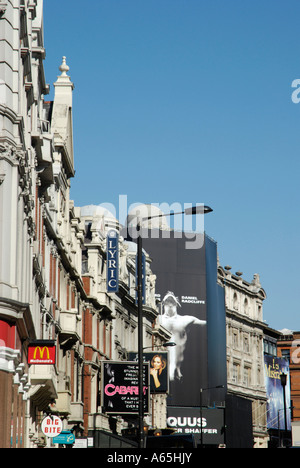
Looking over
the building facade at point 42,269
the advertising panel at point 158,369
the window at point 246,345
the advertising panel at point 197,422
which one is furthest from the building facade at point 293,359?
the building facade at point 42,269

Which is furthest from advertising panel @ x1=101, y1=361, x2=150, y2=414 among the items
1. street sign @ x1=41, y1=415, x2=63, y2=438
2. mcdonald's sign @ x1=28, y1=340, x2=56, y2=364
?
mcdonald's sign @ x1=28, y1=340, x2=56, y2=364

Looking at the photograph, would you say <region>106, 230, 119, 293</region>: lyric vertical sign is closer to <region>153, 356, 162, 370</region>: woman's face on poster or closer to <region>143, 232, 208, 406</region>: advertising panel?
<region>153, 356, 162, 370</region>: woman's face on poster

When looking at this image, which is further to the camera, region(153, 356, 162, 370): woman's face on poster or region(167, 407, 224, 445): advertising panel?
region(167, 407, 224, 445): advertising panel

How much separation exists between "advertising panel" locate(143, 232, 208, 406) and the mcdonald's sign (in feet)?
234

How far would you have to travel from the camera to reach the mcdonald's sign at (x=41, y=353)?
30203mm

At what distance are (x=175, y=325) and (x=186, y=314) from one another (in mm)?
1871

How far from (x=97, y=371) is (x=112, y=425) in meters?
6.23

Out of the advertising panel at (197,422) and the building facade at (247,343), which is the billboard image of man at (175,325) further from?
the building facade at (247,343)

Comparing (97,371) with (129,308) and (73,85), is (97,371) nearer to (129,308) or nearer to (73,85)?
(129,308)

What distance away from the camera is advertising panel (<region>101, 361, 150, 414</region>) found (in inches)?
2183

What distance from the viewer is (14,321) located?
25453 mm

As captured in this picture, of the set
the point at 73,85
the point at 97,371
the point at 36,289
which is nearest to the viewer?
the point at 36,289
